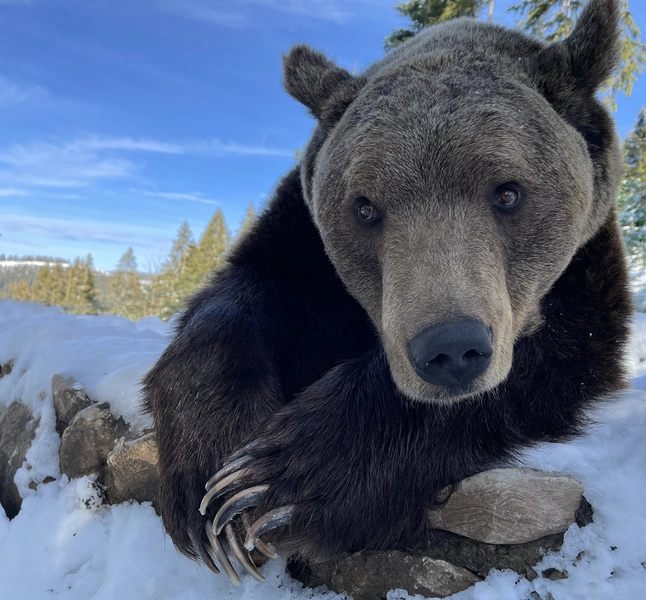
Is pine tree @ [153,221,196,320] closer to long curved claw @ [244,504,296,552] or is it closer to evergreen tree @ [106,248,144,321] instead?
evergreen tree @ [106,248,144,321]

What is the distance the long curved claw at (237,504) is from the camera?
6.50ft

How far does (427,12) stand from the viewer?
13656mm

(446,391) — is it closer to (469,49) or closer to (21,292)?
(469,49)

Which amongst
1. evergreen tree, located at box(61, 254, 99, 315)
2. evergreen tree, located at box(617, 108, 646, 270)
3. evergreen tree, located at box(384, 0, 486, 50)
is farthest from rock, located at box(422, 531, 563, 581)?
evergreen tree, located at box(61, 254, 99, 315)

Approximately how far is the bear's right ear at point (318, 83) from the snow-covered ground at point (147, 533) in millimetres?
1637

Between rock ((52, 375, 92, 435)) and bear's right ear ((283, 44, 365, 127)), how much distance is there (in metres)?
2.82

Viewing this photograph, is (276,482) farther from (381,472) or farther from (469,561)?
(469,561)

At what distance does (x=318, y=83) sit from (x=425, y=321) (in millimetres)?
1662

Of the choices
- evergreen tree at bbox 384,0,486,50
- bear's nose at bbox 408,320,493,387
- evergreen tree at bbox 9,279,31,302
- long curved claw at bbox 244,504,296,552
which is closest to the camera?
bear's nose at bbox 408,320,493,387

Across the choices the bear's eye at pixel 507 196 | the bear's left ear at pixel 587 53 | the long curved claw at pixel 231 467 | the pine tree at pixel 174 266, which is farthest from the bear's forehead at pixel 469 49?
the pine tree at pixel 174 266

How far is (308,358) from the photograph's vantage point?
9.05ft

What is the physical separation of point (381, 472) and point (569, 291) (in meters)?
1.18

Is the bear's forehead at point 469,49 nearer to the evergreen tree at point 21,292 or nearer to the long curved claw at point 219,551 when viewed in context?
the long curved claw at point 219,551

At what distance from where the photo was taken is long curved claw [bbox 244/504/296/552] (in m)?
1.95
